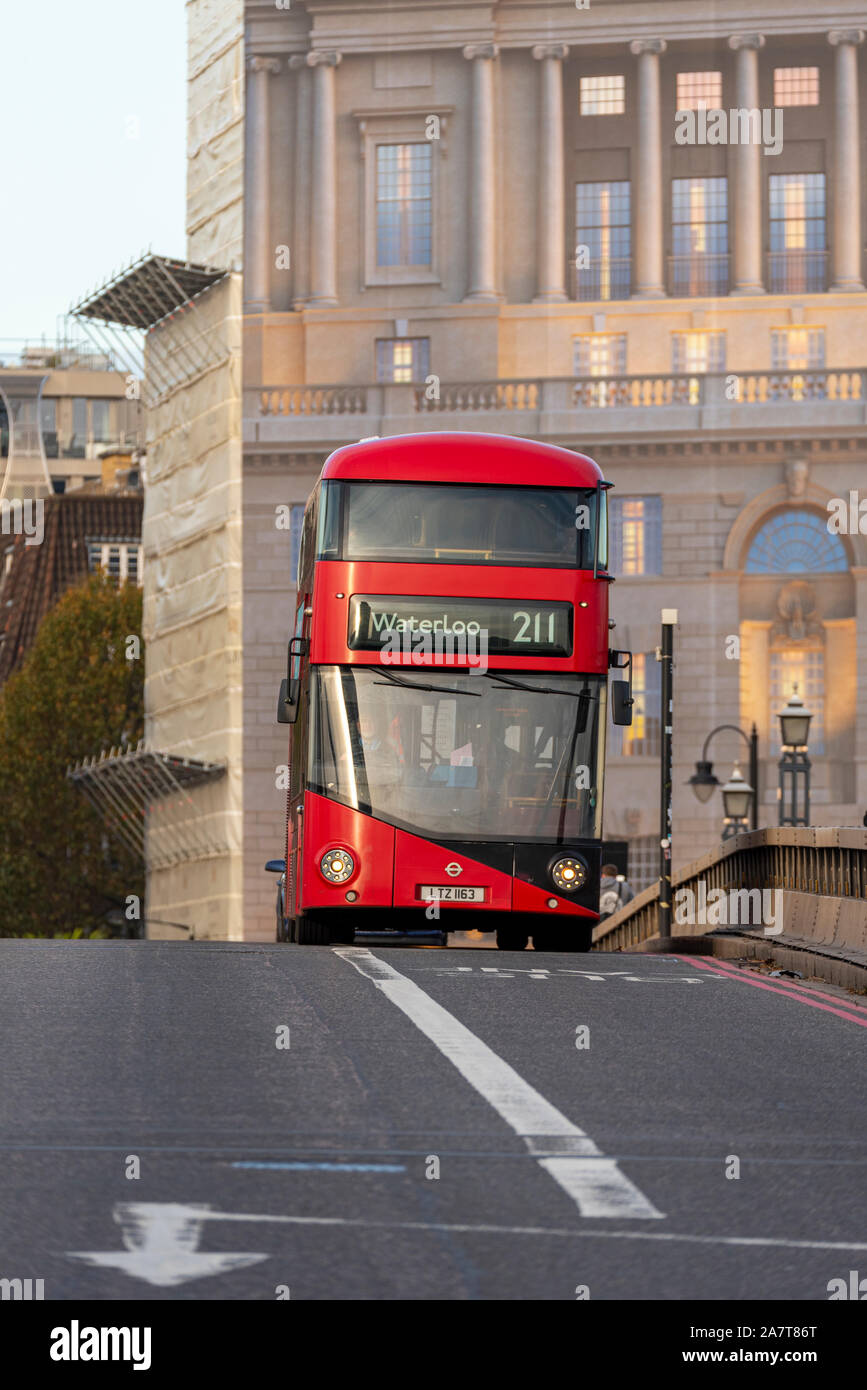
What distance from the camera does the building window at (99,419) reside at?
12738 centimetres

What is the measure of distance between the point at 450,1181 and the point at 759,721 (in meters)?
58.8

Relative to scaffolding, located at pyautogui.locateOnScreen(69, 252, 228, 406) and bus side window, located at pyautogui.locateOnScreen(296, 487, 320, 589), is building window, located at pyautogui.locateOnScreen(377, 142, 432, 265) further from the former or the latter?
bus side window, located at pyautogui.locateOnScreen(296, 487, 320, 589)

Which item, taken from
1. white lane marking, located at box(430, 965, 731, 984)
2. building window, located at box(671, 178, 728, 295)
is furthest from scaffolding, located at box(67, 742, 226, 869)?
white lane marking, located at box(430, 965, 731, 984)

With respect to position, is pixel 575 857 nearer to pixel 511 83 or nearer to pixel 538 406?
pixel 538 406

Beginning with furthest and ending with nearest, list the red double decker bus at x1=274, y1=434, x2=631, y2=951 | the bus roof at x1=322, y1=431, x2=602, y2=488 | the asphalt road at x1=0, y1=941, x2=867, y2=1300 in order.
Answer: the bus roof at x1=322, y1=431, x2=602, y2=488
the red double decker bus at x1=274, y1=434, x2=631, y2=951
the asphalt road at x1=0, y1=941, x2=867, y2=1300

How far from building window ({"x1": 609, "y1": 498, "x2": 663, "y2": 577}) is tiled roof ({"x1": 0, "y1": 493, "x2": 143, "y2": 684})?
22620 mm

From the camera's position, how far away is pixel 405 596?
22656 millimetres

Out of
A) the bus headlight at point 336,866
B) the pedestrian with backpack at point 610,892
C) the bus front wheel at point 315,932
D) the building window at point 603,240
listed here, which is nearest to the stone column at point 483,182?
the building window at point 603,240

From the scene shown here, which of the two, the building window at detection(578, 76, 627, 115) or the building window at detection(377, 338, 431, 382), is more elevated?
the building window at detection(578, 76, 627, 115)

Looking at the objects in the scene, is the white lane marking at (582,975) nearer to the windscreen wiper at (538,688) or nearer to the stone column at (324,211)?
the windscreen wiper at (538,688)

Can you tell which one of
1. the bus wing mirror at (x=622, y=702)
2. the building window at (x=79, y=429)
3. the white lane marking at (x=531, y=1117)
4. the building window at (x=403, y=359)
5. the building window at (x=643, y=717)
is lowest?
the white lane marking at (x=531, y=1117)

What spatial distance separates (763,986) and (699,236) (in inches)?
2348

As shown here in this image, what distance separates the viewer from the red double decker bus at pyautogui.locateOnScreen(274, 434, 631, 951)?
74.0 feet

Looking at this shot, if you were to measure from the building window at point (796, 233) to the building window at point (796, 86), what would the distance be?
89.1 inches
